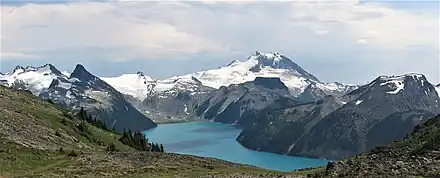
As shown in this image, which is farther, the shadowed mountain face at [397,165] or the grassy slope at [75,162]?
the grassy slope at [75,162]

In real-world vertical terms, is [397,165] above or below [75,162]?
below

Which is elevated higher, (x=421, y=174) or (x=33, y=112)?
(x=33, y=112)

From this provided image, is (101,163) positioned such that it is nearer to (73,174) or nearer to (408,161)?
(73,174)

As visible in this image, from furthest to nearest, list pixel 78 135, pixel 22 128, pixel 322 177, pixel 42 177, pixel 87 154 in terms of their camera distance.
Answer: pixel 78 135, pixel 22 128, pixel 87 154, pixel 42 177, pixel 322 177

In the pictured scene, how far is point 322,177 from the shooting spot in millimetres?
39406

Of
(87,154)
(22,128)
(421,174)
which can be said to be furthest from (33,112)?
(421,174)

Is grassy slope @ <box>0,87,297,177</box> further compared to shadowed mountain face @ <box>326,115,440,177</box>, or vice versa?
grassy slope @ <box>0,87,297,177</box>

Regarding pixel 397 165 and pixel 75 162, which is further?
pixel 75 162

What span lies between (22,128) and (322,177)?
133ft

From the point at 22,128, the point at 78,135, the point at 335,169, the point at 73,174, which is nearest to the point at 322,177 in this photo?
Result: the point at 335,169

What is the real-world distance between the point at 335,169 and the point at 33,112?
57.3 metres

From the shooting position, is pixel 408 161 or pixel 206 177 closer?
pixel 408 161

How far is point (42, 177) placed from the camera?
44.6 metres

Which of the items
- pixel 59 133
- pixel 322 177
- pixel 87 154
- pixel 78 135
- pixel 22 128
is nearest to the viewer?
pixel 322 177
